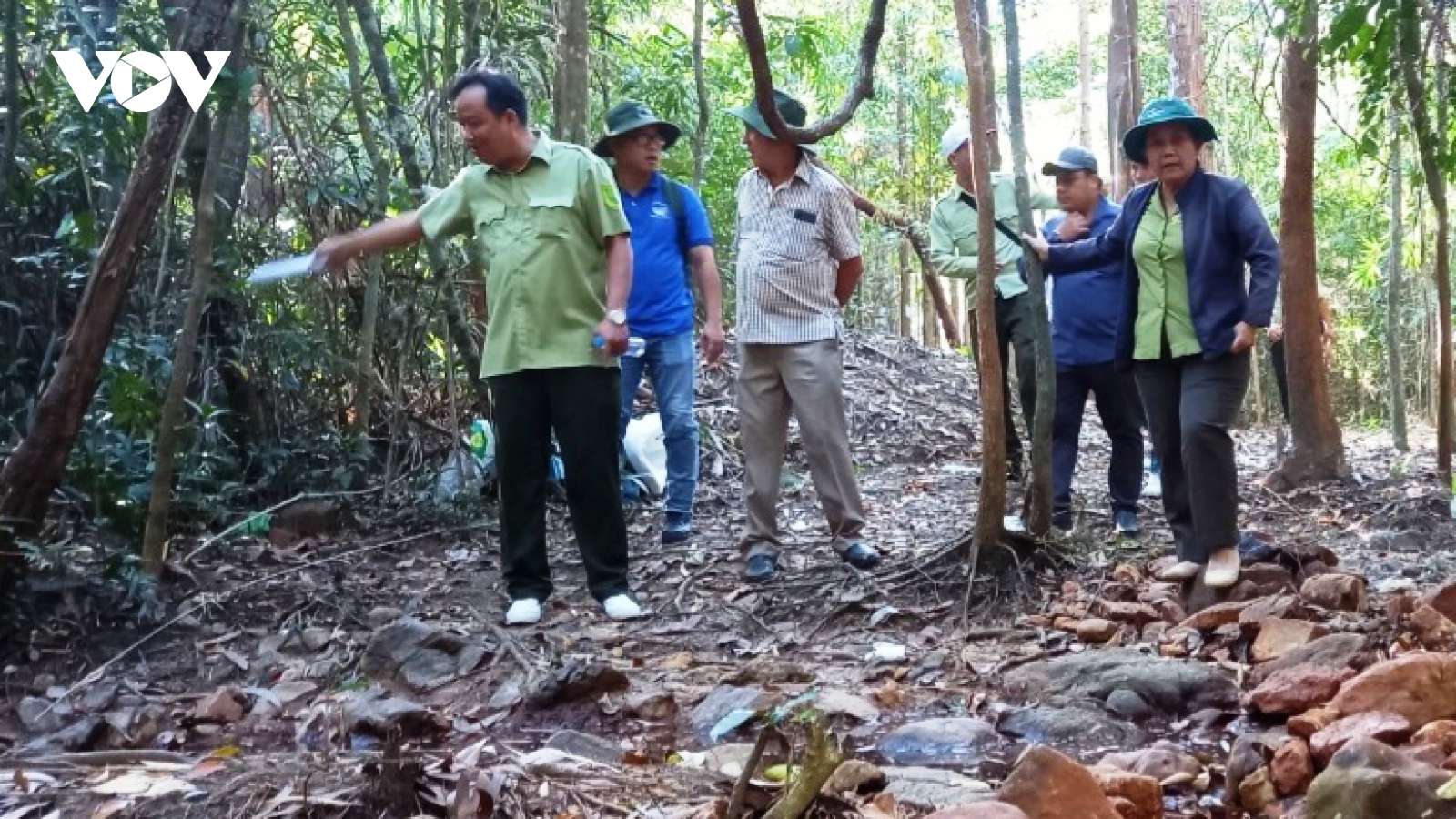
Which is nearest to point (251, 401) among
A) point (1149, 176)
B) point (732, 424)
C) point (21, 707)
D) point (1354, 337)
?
point (21, 707)

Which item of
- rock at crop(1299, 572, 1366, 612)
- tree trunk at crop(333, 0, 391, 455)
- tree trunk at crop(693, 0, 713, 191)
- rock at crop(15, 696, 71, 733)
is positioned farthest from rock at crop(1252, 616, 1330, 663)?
tree trunk at crop(693, 0, 713, 191)

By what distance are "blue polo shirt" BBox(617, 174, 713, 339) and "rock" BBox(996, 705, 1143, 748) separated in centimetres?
254

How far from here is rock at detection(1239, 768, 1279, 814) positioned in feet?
8.43

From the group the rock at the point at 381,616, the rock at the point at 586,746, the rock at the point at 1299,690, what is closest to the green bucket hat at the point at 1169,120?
the rock at the point at 1299,690

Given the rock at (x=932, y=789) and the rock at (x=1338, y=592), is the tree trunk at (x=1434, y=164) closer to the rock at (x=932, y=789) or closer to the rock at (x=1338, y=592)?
the rock at (x=1338, y=592)

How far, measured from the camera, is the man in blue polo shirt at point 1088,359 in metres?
5.31

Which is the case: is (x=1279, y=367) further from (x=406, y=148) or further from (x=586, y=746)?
(x=586, y=746)

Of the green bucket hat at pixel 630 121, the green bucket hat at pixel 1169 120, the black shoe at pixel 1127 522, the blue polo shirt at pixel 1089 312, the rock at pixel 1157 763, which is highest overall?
the green bucket hat at pixel 630 121

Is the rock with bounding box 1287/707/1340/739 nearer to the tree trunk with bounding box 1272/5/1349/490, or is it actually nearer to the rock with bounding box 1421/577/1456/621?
the rock with bounding box 1421/577/1456/621

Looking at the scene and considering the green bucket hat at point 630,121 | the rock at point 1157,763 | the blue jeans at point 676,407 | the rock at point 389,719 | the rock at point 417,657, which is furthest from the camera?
the blue jeans at point 676,407

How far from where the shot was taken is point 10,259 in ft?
16.3

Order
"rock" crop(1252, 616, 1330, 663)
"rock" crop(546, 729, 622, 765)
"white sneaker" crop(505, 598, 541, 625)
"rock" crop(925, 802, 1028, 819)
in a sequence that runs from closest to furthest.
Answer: "rock" crop(925, 802, 1028, 819), "rock" crop(546, 729, 622, 765), "rock" crop(1252, 616, 1330, 663), "white sneaker" crop(505, 598, 541, 625)

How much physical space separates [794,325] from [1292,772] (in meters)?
2.45

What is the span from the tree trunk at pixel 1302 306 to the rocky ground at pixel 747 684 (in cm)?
99
